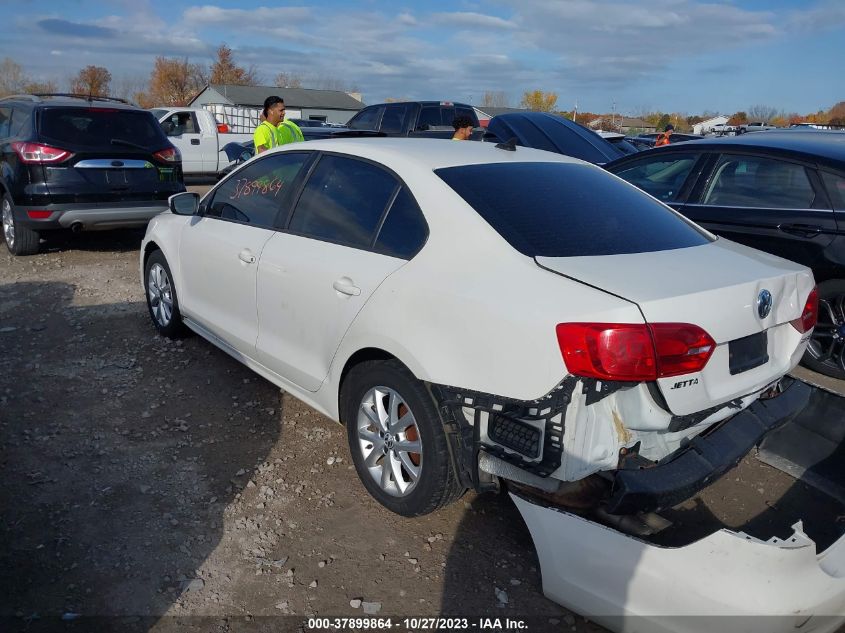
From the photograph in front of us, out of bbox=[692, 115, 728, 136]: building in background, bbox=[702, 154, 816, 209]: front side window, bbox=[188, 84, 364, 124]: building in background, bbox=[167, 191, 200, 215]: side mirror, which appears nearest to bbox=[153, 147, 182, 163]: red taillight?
bbox=[167, 191, 200, 215]: side mirror

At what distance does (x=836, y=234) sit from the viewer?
4621 millimetres

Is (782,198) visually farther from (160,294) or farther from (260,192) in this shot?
(160,294)

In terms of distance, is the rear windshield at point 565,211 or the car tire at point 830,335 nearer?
the rear windshield at point 565,211

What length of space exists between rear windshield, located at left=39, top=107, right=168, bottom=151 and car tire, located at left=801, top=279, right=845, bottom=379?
7.03m

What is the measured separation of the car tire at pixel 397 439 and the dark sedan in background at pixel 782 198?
10.6 ft

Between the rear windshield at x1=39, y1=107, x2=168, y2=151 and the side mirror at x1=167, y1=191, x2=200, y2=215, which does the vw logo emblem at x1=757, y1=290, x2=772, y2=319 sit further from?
the rear windshield at x1=39, y1=107, x2=168, y2=151

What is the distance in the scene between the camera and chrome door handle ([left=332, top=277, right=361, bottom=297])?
323 cm

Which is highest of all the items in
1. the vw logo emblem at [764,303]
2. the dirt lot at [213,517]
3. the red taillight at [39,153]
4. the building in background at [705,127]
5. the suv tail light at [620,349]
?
the building in background at [705,127]

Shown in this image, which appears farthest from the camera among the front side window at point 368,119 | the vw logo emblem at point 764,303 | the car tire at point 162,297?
the front side window at point 368,119

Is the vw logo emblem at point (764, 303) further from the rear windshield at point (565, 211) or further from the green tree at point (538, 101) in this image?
the green tree at point (538, 101)

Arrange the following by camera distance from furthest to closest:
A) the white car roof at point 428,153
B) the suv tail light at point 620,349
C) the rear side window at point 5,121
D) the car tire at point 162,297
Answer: the rear side window at point 5,121
the car tire at point 162,297
the white car roof at point 428,153
the suv tail light at point 620,349

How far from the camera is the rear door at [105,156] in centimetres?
750

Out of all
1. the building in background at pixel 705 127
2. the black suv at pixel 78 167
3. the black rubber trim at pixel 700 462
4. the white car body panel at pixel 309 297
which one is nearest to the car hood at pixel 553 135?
the black suv at pixel 78 167

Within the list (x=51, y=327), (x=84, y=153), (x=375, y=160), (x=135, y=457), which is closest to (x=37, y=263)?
(x=84, y=153)
